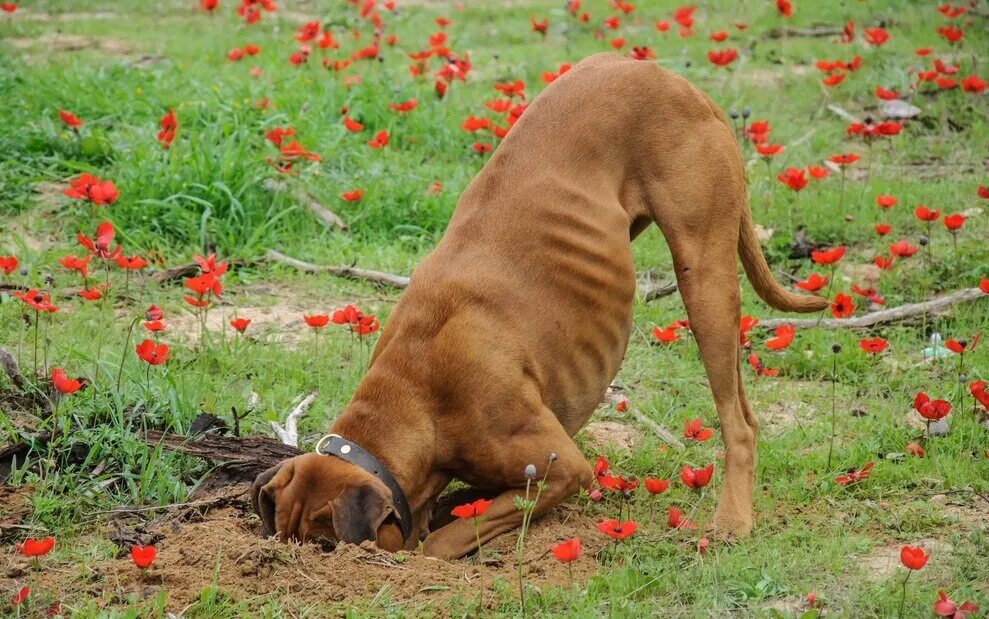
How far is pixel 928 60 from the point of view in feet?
31.9

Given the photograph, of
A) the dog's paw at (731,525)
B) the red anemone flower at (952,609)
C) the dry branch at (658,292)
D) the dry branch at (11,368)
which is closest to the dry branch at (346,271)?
the dry branch at (658,292)

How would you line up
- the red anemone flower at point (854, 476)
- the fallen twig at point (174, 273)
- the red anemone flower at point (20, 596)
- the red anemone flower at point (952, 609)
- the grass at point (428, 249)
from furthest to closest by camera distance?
Result: the fallen twig at point (174, 273), the red anemone flower at point (854, 476), the grass at point (428, 249), the red anemone flower at point (20, 596), the red anemone flower at point (952, 609)

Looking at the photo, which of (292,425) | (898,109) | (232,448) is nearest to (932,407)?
(292,425)

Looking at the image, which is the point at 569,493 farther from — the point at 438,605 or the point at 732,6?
the point at 732,6

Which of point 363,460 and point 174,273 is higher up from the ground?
point 363,460

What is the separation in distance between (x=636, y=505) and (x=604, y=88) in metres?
1.67

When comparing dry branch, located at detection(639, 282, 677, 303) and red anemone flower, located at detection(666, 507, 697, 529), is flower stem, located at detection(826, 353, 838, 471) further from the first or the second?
dry branch, located at detection(639, 282, 677, 303)

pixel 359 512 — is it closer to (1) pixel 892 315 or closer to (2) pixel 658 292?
(2) pixel 658 292

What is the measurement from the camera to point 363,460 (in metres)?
4.13

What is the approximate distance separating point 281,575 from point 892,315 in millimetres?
3756

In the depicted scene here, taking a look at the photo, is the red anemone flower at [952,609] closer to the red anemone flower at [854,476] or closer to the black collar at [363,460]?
the red anemone flower at [854,476]

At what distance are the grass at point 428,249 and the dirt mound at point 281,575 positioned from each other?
5 cm

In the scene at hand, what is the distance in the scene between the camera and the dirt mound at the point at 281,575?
12.6 feet

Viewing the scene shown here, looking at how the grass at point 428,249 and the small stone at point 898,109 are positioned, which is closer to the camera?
the grass at point 428,249
